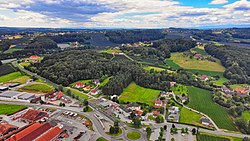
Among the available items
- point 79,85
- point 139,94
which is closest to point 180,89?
point 139,94

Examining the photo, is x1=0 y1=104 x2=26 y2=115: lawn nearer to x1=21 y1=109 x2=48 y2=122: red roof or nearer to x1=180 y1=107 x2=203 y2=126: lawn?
x1=21 y1=109 x2=48 y2=122: red roof

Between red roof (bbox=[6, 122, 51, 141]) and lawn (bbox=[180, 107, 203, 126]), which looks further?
lawn (bbox=[180, 107, 203, 126])

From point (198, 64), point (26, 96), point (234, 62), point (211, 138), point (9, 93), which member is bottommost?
point (211, 138)

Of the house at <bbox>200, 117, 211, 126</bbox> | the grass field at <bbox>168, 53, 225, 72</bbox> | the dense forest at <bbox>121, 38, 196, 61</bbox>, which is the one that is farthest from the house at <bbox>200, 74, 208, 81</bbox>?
the house at <bbox>200, 117, 211, 126</bbox>

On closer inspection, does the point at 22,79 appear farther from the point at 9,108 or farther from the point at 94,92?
the point at 94,92

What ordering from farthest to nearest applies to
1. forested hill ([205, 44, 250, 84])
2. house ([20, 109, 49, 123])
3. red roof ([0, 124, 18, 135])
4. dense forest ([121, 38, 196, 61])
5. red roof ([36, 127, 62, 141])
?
dense forest ([121, 38, 196, 61]) < forested hill ([205, 44, 250, 84]) < house ([20, 109, 49, 123]) < red roof ([0, 124, 18, 135]) < red roof ([36, 127, 62, 141])
